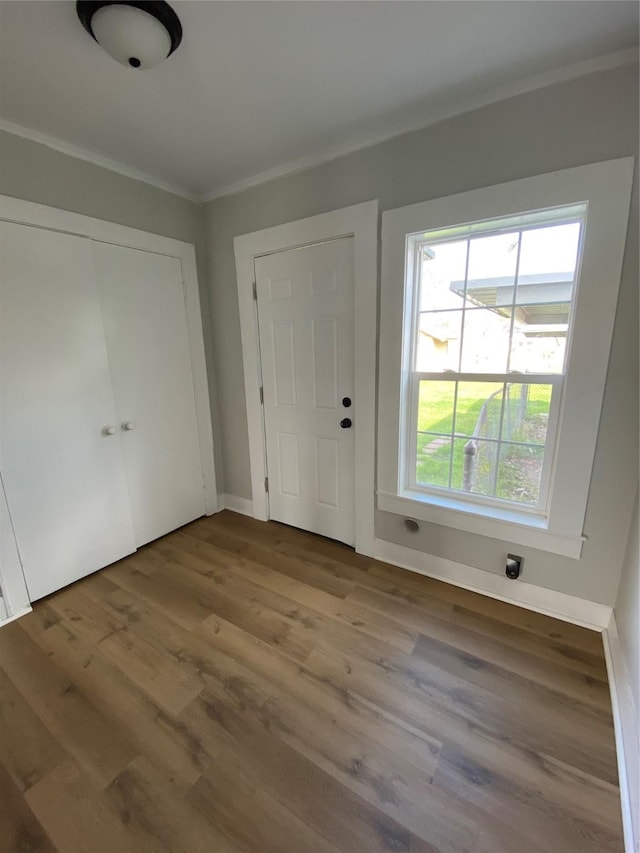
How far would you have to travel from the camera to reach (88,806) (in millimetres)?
1056

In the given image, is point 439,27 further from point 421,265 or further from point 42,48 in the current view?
point 42,48

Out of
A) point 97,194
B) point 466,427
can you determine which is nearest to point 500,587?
point 466,427

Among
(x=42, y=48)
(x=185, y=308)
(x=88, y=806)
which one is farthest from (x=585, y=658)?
(x=42, y=48)

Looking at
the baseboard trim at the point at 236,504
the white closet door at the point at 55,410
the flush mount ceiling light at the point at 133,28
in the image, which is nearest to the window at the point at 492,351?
the flush mount ceiling light at the point at 133,28

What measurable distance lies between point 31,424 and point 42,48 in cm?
155

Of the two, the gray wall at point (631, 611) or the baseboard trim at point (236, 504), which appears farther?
the baseboard trim at point (236, 504)

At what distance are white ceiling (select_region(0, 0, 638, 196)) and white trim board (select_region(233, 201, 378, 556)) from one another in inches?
15.1

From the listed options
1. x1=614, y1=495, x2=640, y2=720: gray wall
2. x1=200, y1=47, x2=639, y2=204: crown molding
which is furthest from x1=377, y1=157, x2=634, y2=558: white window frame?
x1=200, y1=47, x2=639, y2=204: crown molding

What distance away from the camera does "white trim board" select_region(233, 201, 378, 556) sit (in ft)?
6.23

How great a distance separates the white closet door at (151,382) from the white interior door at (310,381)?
1.99 feet

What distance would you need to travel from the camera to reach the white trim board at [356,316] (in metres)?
1.90

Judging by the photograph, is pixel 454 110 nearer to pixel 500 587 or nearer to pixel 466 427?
pixel 466 427

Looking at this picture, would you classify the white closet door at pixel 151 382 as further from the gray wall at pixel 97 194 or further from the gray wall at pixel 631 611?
the gray wall at pixel 631 611

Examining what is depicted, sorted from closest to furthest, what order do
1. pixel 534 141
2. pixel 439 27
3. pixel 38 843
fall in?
pixel 38 843 < pixel 439 27 < pixel 534 141
